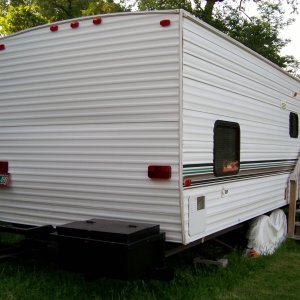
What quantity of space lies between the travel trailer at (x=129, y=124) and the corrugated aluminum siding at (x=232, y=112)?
0.02 m

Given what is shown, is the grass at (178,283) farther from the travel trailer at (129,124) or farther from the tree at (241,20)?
the tree at (241,20)

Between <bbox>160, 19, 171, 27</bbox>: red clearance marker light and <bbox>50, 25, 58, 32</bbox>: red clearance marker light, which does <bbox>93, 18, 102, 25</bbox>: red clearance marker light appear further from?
<bbox>160, 19, 171, 27</bbox>: red clearance marker light

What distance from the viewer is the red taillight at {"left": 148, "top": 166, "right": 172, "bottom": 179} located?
408cm

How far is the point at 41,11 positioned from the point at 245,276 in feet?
48.1

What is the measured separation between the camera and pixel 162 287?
4.65 m

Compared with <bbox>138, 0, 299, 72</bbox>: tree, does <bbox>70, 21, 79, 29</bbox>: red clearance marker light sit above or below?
below

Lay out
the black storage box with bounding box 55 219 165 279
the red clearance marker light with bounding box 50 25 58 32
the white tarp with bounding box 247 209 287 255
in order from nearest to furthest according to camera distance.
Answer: the black storage box with bounding box 55 219 165 279
the red clearance marker light with bounding box 50 25 58 32
the white tarp with bounding box 247 209 287 255

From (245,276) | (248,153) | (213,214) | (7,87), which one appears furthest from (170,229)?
(7,87)

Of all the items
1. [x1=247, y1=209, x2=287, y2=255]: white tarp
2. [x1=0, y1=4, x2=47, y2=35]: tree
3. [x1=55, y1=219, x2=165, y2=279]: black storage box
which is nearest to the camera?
[x1=55, y1=219, x2=165, y2=279]: black storage box

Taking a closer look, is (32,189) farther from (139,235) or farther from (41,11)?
(41,11)

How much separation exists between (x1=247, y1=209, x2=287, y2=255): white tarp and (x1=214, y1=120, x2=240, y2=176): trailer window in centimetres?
127

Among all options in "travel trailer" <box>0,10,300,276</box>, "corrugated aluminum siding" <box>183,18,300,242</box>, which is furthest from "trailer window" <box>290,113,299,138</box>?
"travel trailer" <box>0,10,300,276</box>

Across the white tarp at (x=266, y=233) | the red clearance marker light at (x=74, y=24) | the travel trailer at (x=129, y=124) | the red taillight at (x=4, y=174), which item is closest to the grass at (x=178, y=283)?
the white tarp at (x=266, y=233)

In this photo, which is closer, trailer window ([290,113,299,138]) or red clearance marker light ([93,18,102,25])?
red clearance marker light ([93,18,102,25])
